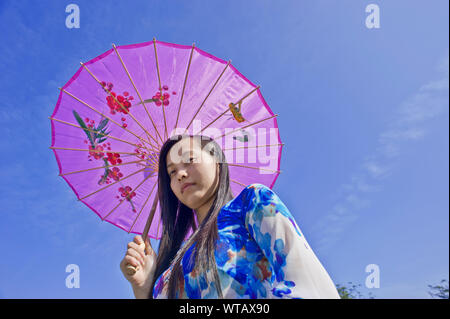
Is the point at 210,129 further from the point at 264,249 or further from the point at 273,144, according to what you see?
the point at 264,249

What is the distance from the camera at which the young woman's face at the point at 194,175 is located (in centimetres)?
253

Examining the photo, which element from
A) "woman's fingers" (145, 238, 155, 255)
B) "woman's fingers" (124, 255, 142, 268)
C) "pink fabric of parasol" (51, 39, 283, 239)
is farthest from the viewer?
"pink fabric of parasol" (51, 39, 283, 239)

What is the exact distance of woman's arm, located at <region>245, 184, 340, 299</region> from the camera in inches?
58.1

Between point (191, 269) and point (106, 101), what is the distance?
1.93 metres

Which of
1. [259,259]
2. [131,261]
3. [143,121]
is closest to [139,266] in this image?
[131,261]

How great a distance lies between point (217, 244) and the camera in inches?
78.5

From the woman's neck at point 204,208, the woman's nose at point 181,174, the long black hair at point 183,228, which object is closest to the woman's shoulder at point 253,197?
the long black hair at point 183,228

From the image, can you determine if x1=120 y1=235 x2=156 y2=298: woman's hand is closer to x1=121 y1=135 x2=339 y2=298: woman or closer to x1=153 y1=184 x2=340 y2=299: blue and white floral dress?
x1=121 y1=135 x2=339 y2=298: woman

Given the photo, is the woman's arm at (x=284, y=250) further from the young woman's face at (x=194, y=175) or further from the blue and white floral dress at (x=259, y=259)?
the young woman's face at (x=194, y=175)

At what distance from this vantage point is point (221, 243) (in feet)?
6.54

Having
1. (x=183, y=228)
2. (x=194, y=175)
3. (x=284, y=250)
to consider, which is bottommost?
(x=284, y=250)

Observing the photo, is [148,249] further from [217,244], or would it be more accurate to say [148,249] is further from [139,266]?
[217,244]

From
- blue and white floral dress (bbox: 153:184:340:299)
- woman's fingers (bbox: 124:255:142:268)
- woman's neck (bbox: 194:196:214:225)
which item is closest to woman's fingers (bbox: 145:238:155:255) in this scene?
woman's fingers (bbox: 124:255:142:268)

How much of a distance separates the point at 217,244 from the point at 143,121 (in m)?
1.64
